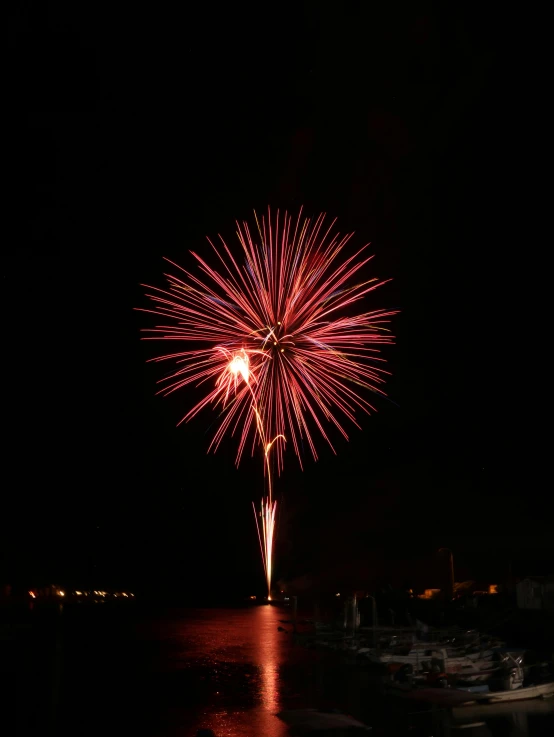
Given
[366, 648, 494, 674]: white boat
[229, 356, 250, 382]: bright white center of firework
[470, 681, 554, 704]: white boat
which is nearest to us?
[470, 681, 554, 704]: white boat

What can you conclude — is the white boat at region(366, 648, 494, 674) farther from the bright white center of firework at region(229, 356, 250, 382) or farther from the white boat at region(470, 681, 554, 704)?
the bright white center of firework at region(229, 356, 250, 382)

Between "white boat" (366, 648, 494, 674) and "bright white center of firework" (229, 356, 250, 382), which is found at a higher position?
"bright white center of firework" (229, 356, 250, 382)

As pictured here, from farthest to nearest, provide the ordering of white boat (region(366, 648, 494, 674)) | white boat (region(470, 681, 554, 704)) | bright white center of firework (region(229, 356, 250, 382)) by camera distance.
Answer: bright white center of firework (region(229, 356, 250, 382))
white boat (region(366, 648, 494, 674))
white boat (region(470, 681, 554, 704))

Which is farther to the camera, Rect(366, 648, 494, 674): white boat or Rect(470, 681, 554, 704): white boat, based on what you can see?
Rect(366, 648, 494, 674): white boat

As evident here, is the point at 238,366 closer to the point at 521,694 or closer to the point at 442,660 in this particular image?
the point at 442,660

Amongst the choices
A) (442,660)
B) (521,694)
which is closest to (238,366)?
(442,660)

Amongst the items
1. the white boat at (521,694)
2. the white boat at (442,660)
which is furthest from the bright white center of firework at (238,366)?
the white boat at (521,694)

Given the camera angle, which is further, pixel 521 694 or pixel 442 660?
pixel 442 660

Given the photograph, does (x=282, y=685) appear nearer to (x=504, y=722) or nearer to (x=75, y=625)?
(x=504, y=722)

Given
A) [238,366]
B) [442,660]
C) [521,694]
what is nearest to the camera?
[521,694]

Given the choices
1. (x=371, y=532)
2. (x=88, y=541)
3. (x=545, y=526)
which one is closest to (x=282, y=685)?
(x=545, y=526)

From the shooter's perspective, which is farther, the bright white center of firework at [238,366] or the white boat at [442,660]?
the bright white center of firework at [238,366]

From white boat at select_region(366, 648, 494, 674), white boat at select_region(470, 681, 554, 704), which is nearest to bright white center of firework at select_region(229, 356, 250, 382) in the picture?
white boat at select_region(366, 648, 494, 674)

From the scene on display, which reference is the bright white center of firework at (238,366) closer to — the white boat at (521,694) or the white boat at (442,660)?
the white boat at (442,660)
